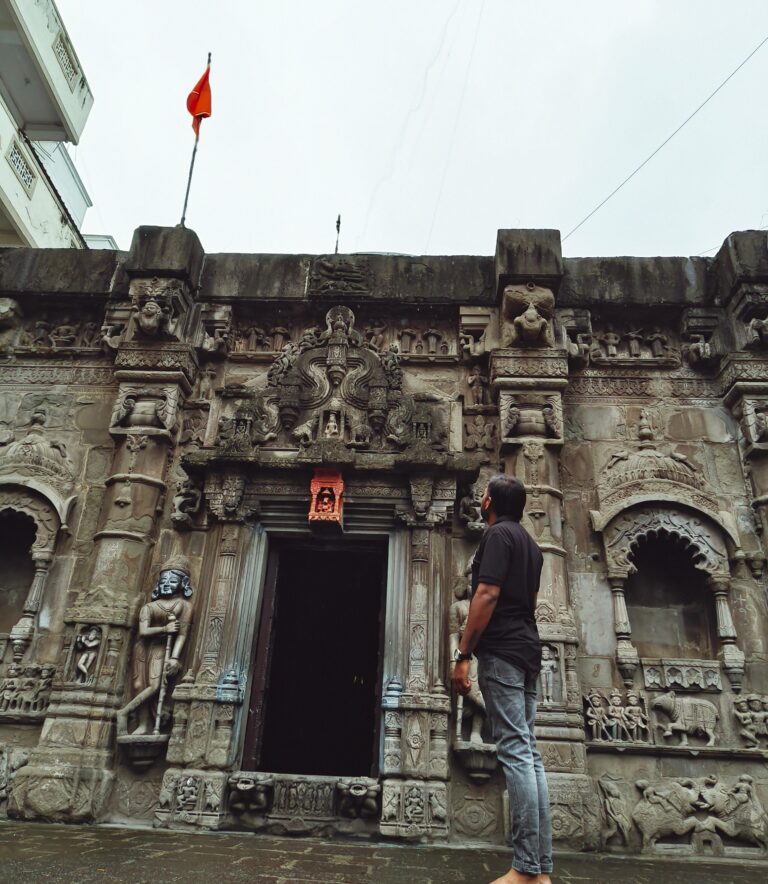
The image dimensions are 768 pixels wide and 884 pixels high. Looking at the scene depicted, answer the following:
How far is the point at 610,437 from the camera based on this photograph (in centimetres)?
742

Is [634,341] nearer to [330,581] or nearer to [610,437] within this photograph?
[610,437]

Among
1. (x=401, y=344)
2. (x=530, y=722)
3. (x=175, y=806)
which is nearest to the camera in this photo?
(x=530, y=722)

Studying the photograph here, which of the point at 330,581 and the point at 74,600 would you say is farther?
the point at 330,581

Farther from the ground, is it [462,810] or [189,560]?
[189,560]

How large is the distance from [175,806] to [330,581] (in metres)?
3.16

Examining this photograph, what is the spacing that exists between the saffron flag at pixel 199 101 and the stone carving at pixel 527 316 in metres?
5.33

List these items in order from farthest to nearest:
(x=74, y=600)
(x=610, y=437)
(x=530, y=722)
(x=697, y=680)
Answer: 1. (x=610, y=437)
2. (x=74, y=600)
3. (x=697, y=680)
4. (x=530, y=722)

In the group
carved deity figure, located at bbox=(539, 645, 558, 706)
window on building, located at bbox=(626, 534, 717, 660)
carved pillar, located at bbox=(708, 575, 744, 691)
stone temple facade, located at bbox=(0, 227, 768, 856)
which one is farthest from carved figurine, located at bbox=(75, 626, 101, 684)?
carved pillar, located at bbox=(708, 575, 744, 691)

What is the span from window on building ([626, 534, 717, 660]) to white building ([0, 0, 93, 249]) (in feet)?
45.6

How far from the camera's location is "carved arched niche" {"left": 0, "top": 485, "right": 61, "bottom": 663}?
6.83m

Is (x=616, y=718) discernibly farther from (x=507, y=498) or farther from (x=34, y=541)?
(x=34, y=541)

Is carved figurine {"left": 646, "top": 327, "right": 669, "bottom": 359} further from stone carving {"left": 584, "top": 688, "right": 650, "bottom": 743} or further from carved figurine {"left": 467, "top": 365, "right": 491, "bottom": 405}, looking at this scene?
stone carving {"left": 584, "top": 688, "right": 650, "bottom": 743}

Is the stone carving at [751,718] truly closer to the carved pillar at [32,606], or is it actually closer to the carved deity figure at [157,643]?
the carved deity figure at [157,643]

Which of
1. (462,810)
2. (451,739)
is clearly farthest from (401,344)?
(462,810)
